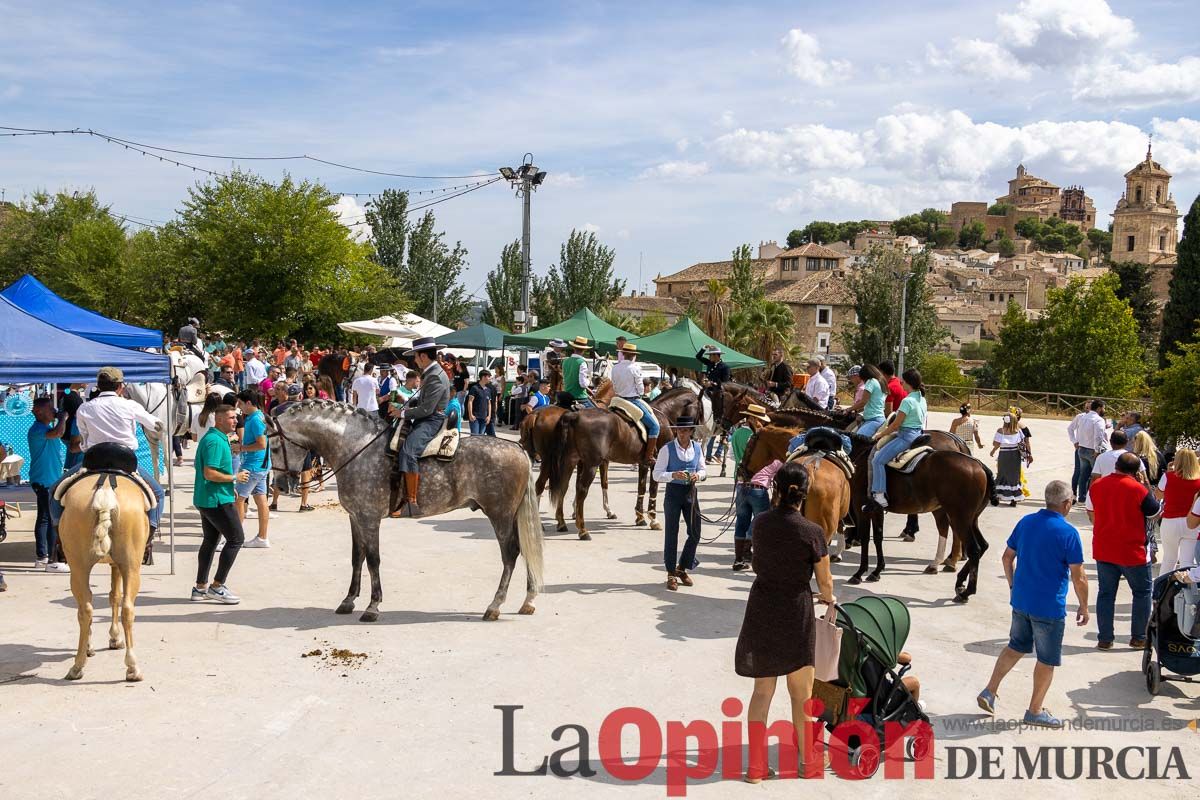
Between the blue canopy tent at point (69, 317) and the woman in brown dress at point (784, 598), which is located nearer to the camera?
the woman in brown dress at point (784, 598)

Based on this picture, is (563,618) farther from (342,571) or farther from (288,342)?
(288,342)

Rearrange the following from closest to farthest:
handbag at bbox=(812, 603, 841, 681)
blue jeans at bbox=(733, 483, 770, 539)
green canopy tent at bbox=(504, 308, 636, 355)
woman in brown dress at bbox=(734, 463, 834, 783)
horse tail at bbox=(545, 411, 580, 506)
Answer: woman in brown dress at bbox=(734, 463, 834, 783) < handbag at bbox=(812, 603, 841, 681) < blue jeans at bbox=(733, 483, 770, 539) < horse tail at bbox=(545, 411, 580, 506) < green canopy tent at bbox=(504, 308, 636, 355)

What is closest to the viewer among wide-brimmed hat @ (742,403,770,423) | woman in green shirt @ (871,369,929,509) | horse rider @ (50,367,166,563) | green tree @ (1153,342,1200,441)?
horse rider @ (50,367,166,563)

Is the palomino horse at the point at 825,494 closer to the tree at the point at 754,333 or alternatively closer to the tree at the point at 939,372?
the tree at the point at 754,333

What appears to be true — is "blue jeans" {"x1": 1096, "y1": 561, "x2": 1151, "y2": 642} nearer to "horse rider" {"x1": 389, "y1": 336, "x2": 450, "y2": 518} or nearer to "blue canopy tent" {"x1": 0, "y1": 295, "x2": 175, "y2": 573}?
"horse rider" {"x1": 389, "y1": 336, "x2": 450, "y2": 518}

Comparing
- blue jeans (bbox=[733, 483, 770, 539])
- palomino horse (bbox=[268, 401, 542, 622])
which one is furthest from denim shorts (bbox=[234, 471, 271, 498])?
blue jeans (bbox=[733, 483, 770, 539])

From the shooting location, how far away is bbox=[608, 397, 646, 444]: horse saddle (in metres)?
13.6

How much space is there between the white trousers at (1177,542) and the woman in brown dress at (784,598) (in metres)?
4.98

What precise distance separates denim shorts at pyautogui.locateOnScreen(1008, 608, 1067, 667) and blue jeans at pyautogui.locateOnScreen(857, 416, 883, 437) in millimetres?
5271

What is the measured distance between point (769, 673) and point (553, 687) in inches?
85.8

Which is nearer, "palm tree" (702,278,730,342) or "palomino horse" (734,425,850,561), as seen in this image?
"palomino horse" (734,425,850,561)

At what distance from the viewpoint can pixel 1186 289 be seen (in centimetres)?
4972

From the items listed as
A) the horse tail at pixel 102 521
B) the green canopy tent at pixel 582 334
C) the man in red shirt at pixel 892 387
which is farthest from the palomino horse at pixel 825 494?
the green canopy tent at pixel 582 334

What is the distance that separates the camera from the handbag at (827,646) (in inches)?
223
